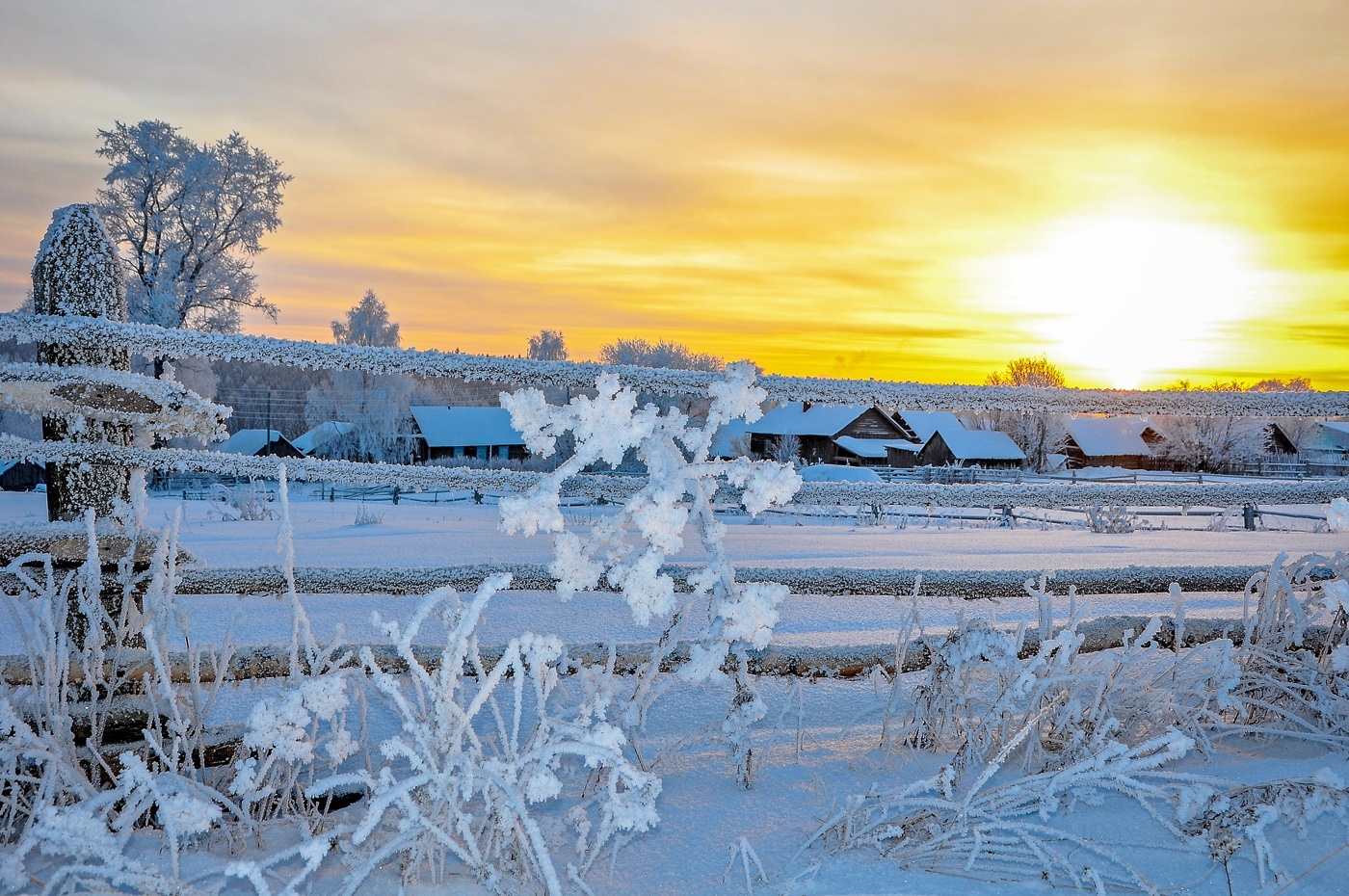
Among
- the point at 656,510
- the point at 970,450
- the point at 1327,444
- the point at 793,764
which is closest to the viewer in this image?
the point at 656,510

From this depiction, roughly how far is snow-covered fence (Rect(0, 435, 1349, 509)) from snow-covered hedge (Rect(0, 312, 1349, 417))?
324 mm

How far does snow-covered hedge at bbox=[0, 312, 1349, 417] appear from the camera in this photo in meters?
2.69

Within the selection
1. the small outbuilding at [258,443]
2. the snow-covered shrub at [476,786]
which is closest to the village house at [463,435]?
the small outbuilding at [258,443]

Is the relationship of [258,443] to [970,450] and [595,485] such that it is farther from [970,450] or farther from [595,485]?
[595,485]

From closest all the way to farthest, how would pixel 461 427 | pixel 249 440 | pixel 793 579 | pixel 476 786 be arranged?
pixel 476 786 < pixel 793 579 < pixel 249 440 < pixel 461 427

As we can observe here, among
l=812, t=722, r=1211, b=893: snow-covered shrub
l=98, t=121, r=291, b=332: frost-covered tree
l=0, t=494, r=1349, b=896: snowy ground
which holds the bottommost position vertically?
l=0, t=494, r=1349, b=896: snowy ground

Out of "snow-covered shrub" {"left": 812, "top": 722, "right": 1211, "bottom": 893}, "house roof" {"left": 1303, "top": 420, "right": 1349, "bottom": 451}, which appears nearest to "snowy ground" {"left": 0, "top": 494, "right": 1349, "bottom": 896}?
"snow-covered shrub" {"left": 812, "top": 722, "right": 1211, "bottom": 893}

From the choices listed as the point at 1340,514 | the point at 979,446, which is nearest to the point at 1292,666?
the point at 1340,514

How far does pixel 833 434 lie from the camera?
42281mm

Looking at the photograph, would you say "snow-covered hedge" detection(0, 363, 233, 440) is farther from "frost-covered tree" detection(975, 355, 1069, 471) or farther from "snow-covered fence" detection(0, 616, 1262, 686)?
"frost-covered tree" detection(975, 355, 1069, 471)

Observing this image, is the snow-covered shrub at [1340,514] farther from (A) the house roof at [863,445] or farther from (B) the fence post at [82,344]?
(A) the house roof at [863,445]

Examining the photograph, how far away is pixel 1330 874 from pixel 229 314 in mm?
28129

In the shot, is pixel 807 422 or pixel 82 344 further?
pixel 807 422

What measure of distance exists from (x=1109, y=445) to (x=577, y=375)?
5369 cm
